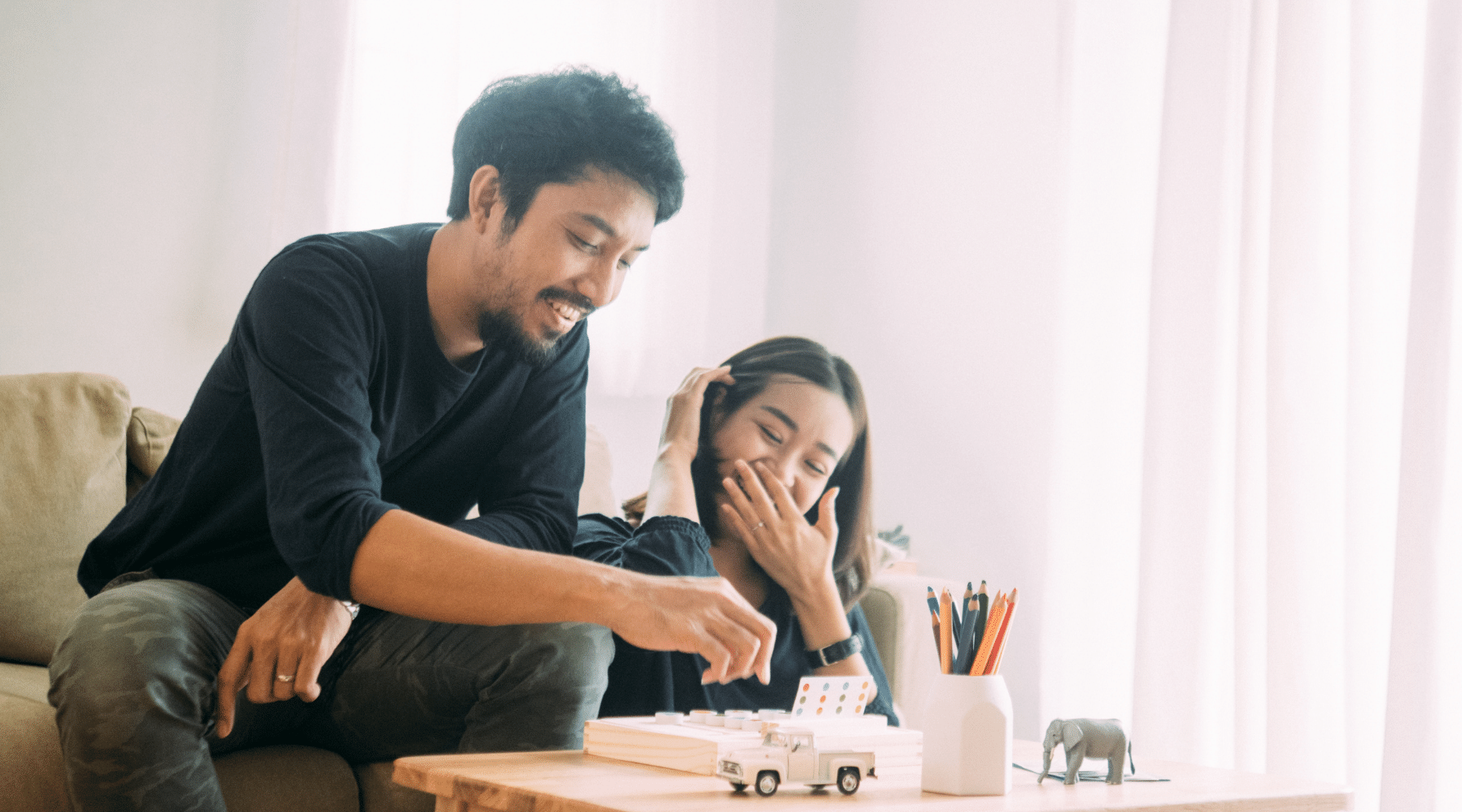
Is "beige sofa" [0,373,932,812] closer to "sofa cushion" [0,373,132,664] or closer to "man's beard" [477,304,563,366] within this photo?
"sofa cushion" [0,373,132,664]

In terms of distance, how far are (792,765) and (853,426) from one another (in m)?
0.88

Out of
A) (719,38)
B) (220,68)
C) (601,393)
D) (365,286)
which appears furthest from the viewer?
(719,38)

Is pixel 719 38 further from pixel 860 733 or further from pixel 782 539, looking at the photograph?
pixel 860 733

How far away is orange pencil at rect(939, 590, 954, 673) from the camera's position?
0.95 metres

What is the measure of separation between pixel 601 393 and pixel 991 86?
3.79ft

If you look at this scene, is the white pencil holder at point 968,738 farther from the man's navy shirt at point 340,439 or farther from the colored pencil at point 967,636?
the man's navy shirt at point 340,439

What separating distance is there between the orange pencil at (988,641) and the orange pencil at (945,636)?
20 mm

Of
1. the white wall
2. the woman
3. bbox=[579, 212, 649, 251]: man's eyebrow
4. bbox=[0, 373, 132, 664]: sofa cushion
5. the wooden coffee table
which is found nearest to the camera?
the wooden coffee table

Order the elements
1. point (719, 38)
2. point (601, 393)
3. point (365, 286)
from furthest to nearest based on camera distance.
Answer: point (719, 38) → point (601, 393) → point (365, 286)

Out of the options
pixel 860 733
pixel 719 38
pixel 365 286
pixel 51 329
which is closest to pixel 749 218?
pixel 719 38

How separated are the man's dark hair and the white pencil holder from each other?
0.70 metres

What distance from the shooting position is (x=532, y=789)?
0.81 meters

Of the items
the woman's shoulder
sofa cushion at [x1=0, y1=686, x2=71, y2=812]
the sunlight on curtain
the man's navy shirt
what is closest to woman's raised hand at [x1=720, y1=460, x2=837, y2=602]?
the woman's shoulder

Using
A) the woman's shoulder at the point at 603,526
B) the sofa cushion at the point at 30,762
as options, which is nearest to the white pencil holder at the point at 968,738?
the woman's shoulder at the point at 603,526
